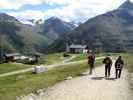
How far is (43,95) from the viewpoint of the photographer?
30156mm

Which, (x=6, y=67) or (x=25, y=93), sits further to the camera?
(x=6, y=67)

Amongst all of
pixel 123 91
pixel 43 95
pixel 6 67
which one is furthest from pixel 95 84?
pixel 6 67

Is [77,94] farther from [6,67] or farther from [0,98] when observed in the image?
[6,67]

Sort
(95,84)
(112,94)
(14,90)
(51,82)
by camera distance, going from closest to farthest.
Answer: (112,94) < (14,90) < (95,84) < (51,82)

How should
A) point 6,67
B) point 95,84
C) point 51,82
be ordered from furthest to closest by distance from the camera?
1. point 6,67
2. point 51,82
3. point 95,84

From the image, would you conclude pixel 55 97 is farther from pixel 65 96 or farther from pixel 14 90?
pixel 14 90

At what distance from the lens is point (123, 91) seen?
3158 centimetres

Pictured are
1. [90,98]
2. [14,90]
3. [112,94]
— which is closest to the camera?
[90,98]

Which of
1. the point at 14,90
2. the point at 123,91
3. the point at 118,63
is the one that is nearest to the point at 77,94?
the point at 123,91

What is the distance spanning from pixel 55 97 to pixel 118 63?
1638 cm

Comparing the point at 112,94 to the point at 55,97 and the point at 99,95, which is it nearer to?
the point at 99,95

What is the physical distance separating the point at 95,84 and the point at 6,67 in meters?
75.4

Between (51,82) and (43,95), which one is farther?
(51,82)

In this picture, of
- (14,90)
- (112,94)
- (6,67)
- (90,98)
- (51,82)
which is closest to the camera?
(90,98)
